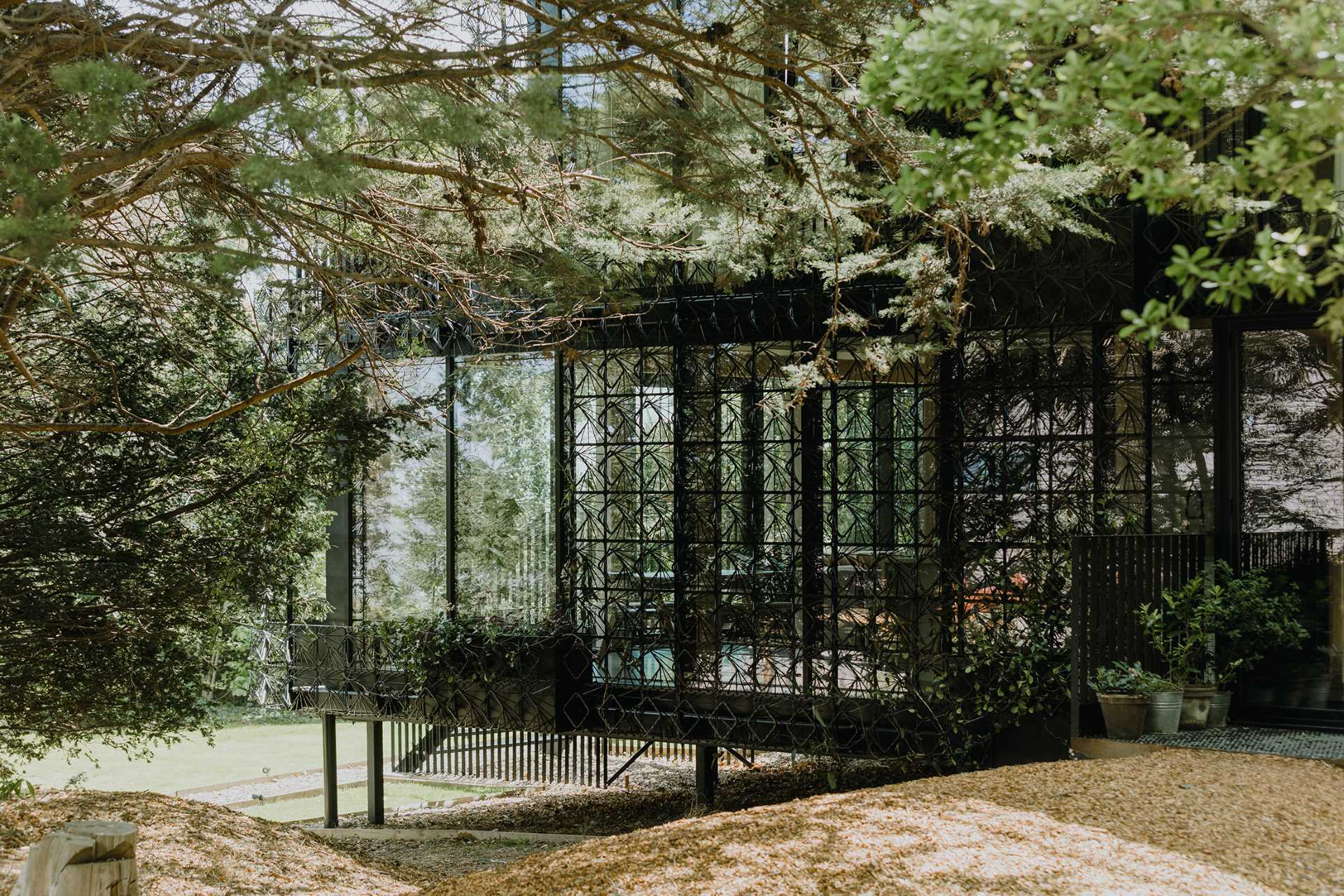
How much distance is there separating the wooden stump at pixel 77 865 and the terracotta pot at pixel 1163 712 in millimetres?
5590

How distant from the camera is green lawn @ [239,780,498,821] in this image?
40.8ft

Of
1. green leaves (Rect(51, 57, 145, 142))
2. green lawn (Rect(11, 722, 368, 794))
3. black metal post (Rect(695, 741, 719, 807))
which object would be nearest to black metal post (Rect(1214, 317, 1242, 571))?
black metal post (Rect(695, 741, 719, 807))

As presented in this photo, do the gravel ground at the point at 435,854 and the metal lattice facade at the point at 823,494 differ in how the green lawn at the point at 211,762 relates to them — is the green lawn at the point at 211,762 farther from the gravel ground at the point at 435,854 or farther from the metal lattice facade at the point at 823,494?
the metal lattice facade at the point at 823,494

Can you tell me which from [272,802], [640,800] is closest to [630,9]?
[640,800]

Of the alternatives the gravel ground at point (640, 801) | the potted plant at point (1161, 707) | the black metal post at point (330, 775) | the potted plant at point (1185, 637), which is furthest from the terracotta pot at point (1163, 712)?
the black metal post at point (330, 775)

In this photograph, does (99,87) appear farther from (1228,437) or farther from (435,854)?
(435,854)

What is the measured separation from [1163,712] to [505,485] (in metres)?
6.01

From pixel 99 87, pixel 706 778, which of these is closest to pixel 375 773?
pixel 706 778

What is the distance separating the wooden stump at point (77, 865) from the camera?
3.64 m

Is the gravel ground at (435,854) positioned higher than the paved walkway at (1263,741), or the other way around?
the paved walkway at (1263,741)

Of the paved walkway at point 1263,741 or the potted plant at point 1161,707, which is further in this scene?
the potted plant at point 1161,707

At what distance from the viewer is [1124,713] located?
6.83 meters

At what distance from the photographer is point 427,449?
422 inches

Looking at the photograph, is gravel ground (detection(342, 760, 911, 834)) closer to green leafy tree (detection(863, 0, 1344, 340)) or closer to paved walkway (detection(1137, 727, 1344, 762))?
paved walkway (detection(1137, 727, 1344, 762))
